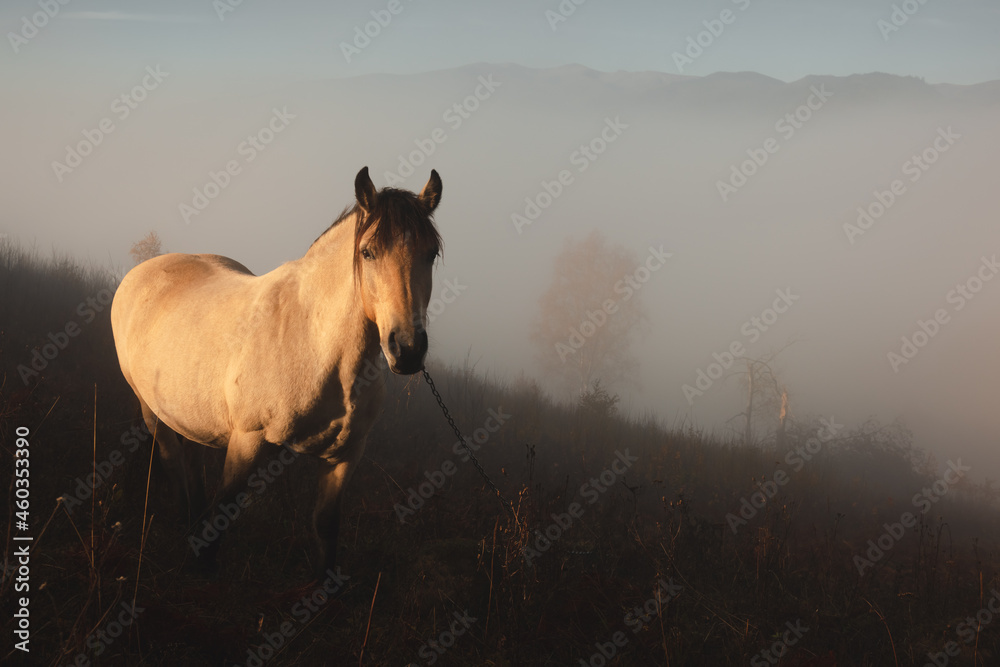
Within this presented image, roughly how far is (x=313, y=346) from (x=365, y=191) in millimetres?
1028

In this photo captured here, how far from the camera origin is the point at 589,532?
5777 mm

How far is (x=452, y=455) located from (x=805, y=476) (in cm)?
805

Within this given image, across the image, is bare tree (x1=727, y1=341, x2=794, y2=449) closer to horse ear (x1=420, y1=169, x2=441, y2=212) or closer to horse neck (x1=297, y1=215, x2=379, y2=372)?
horse ear (x1=420, y1=169, x2=441, y2=212)

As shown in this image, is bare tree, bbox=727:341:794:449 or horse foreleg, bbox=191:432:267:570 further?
bare tree, bbox=727:341:794:449

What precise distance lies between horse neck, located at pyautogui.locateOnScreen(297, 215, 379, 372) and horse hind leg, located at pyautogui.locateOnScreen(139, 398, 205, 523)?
224 centimetres

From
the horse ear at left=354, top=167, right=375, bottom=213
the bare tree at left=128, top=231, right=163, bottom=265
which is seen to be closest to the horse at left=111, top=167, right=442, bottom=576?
the horse ear at left=354, top=167, right=375, bottom=213

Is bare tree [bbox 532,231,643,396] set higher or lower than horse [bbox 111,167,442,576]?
higher

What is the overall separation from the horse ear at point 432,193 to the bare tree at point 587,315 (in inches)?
1255

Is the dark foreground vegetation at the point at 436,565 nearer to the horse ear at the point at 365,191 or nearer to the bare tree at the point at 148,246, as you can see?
the horse ear at the point at 365,191

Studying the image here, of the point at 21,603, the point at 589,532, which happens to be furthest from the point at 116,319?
the point at 589,532

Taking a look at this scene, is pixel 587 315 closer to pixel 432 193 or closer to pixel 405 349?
pixel 432 193

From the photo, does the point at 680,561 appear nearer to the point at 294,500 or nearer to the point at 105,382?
the point at 294,500

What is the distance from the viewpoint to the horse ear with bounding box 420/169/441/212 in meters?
3.21

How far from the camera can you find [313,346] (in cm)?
335
